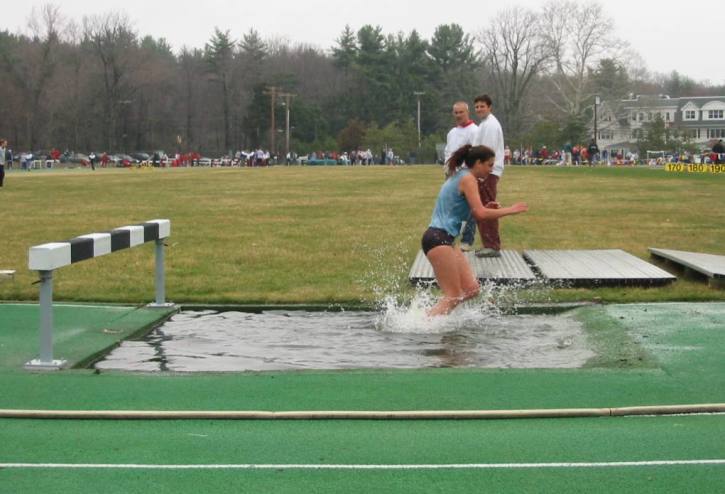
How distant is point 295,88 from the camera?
141250mm

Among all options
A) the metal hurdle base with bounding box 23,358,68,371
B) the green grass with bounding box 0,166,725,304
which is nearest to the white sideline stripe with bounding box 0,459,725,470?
the metal hurdle base with bounding box 23,358,68,371

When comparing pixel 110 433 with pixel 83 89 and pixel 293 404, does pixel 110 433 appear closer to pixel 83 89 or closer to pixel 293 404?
pixel 293 404

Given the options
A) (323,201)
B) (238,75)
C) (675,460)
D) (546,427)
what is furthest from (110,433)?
(238,75)

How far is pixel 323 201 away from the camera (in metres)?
29.1

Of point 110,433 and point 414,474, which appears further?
point 110,433

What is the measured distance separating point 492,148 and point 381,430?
25.4 ft

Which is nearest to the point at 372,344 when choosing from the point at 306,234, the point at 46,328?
the point at 46,328

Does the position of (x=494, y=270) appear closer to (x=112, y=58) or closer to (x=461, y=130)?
(x=461, y=130)

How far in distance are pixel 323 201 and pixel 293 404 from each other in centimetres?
2263

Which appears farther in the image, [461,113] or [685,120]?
[685,120]

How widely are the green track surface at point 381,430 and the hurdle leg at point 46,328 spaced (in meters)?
0.15

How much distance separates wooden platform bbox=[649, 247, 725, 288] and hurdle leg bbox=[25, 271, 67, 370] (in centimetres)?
728

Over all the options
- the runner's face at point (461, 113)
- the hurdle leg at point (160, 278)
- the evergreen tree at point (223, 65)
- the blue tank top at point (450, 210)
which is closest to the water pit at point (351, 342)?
the hurdle leg at point (160, 278)

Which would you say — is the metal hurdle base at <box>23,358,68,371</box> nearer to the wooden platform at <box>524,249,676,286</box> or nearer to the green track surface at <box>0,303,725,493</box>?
the green track surface at <box>0,303,725,493</box>
